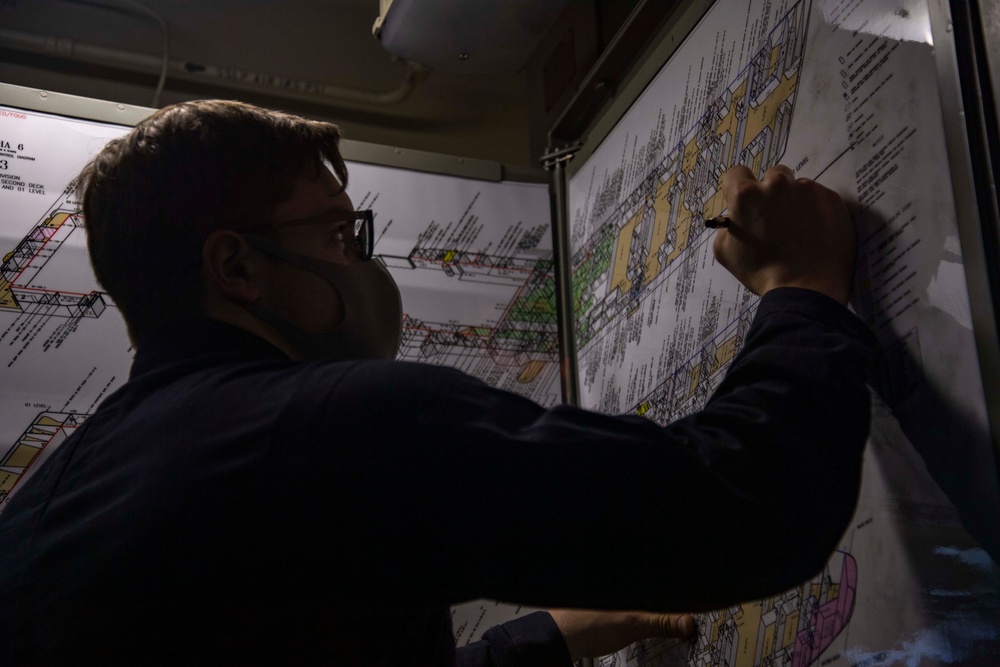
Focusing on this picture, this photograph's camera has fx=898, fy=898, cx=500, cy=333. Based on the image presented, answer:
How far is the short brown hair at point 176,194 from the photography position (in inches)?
32.6

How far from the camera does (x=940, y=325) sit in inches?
27.2

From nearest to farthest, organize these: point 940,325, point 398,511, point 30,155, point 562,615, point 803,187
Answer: point 398,511 < point 940,325 < point 803,187 < point 562,615 < point 30,155

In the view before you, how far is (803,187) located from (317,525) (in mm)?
506

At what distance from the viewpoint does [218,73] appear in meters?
1.91

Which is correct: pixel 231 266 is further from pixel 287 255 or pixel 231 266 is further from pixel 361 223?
pixel 361 223

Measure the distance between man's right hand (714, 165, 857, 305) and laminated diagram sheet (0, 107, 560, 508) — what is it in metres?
0.75

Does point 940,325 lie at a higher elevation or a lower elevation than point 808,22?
lower

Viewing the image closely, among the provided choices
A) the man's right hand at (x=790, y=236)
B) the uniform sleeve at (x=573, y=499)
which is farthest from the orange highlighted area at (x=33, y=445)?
the man's right hand at (x=790, y=236)

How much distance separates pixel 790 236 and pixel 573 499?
1.12 ft

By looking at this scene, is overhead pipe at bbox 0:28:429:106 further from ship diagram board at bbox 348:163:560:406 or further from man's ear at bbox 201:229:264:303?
man's ear at bbox 201:229:264:303

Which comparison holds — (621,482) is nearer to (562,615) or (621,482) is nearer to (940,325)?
(940,325)

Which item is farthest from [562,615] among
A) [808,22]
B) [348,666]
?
[808,22]

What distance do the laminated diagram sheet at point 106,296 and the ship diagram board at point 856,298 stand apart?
378mm

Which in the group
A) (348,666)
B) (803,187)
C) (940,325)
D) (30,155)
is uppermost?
(30,155)
